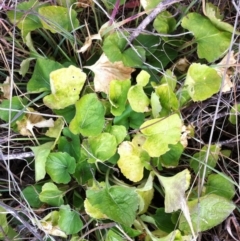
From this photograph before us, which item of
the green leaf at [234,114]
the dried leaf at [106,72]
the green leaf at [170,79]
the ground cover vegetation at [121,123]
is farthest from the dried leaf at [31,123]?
the green leaf at [234,114]

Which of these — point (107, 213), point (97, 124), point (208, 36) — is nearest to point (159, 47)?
point (208, 36)

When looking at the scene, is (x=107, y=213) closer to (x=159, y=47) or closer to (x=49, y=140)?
(x=49, y=140)

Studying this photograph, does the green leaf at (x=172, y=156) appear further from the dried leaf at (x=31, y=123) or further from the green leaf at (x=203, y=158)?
the dried leaf at (x=31, y=123)

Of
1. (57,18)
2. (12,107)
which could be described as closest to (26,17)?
(57,18)

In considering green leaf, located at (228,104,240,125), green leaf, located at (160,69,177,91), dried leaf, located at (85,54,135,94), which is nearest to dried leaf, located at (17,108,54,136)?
dried leaf, located at (85,54,135,94)

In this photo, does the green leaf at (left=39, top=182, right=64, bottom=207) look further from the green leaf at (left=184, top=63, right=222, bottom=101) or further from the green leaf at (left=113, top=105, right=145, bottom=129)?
the green leaf at (left=184, top=63, right=222, bottom=101)

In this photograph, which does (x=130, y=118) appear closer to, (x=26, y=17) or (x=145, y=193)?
(x=145, y=193)

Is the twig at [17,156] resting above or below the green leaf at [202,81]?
below
